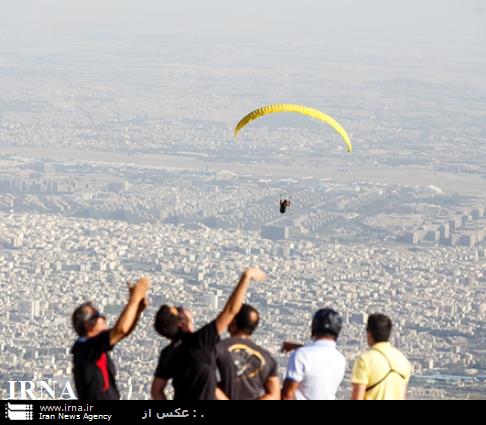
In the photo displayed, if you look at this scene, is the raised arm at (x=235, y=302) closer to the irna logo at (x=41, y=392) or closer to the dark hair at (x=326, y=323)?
the dark hair at (x=326, y=323)

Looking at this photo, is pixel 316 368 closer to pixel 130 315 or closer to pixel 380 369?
pixel 380 369

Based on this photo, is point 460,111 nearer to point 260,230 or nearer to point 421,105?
point 421,105

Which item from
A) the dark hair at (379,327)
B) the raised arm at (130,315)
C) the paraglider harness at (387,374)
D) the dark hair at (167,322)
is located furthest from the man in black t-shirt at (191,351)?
the paraglider harness at (387,374)

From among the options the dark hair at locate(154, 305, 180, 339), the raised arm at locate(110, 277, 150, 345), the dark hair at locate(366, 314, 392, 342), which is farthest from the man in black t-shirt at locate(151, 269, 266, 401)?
the dark hair at locate(366, 314, 392, 342)

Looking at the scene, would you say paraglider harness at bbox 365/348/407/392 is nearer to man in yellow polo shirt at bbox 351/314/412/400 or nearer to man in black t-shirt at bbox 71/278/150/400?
man in yellow polo shirt at bbox 351/314/412/400

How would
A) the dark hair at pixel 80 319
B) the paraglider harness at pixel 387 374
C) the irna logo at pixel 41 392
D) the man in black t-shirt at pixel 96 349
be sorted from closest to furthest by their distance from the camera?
the man in black t-shirt at pixel 96 349 → the dark hair at pixel 80 319 → the paraglider harness at pixel 387 374 → the irna logo at pixel 41 392

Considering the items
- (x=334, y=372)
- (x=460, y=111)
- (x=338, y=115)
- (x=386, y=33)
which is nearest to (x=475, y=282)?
(x=334, y=372)
